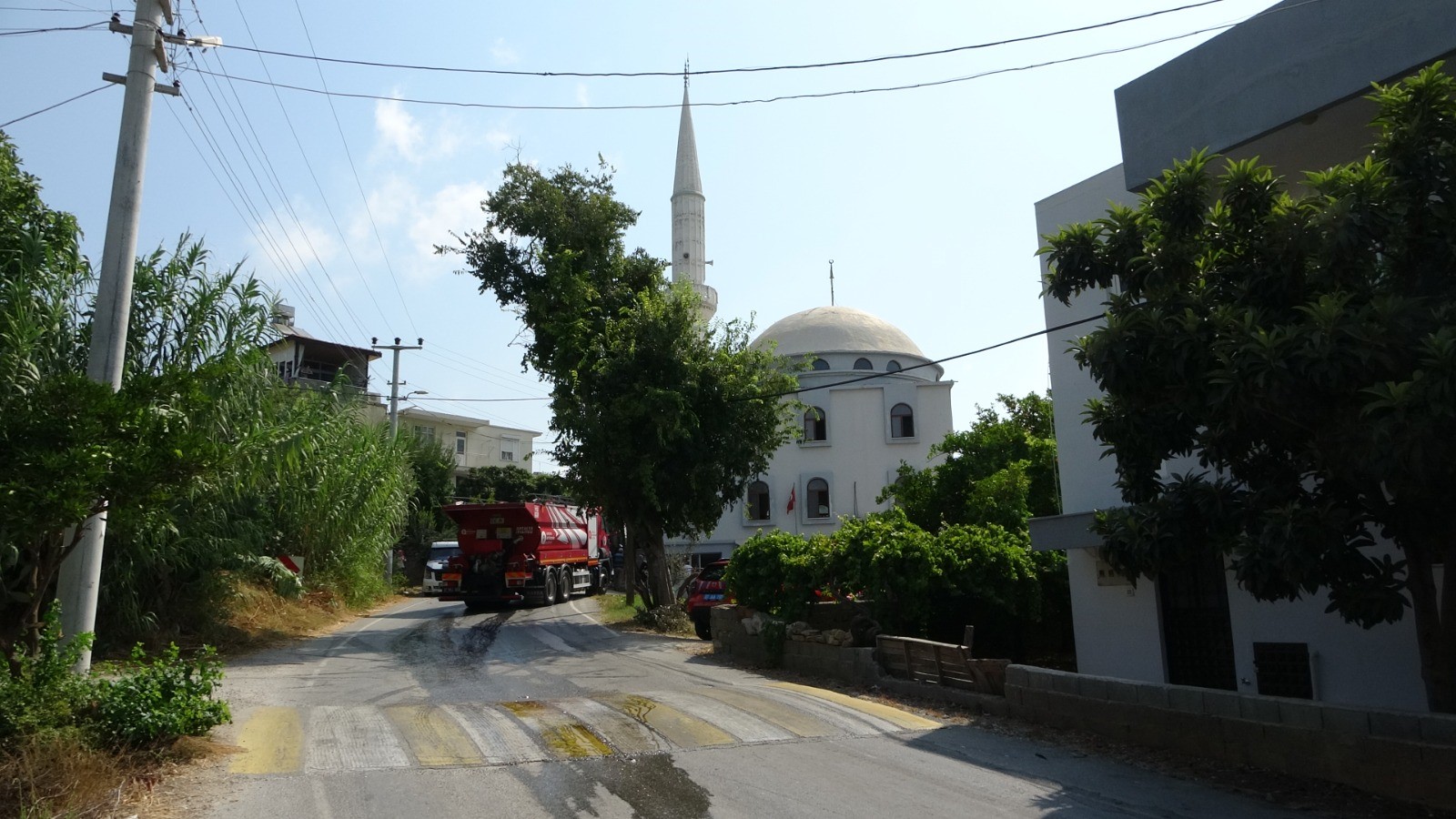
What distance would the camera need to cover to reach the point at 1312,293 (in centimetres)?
742

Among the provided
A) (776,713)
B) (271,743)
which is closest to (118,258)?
(271,743)

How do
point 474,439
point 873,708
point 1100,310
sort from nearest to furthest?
point 873,708
point 1100,310
point 474,439

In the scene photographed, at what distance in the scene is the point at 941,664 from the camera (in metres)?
11.5

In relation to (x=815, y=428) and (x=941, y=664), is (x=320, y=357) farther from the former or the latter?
(x=941, y=664)

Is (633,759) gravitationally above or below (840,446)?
below

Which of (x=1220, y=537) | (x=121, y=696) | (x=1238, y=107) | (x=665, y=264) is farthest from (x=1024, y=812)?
(x=665, y=264)

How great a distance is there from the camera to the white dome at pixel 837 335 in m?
49.0

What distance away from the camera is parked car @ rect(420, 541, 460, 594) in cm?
3366

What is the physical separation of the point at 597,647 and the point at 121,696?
11.3 meters

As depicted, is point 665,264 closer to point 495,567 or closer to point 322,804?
point 495,567

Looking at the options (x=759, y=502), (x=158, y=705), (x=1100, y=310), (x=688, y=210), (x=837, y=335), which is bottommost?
(x=158, y=705)

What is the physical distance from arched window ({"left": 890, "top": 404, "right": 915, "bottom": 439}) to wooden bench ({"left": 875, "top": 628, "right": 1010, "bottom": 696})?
3432 cm

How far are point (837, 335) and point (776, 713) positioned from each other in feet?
131

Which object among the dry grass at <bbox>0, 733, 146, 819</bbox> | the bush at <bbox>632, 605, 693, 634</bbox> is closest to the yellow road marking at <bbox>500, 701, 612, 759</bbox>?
the dry grass at <bbox>0, 733, 146, 819</bbox>
